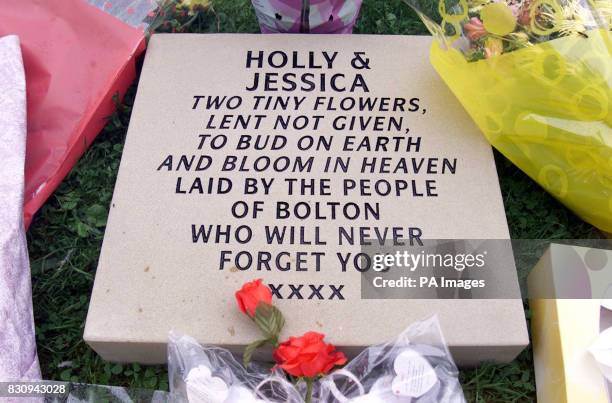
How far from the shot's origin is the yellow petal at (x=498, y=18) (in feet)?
3.86

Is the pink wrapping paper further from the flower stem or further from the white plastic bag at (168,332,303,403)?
the flower stem

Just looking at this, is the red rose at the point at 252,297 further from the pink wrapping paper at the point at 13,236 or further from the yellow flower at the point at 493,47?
the yellow flower at the point at 493,47

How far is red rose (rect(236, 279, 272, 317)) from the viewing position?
40.6 inches

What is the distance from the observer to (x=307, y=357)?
963 mm

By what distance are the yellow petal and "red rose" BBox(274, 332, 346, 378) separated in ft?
2.23

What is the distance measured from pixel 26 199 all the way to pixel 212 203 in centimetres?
41

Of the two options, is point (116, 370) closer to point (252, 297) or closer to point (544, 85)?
point (252, 297)

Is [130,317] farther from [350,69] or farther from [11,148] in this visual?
[350,69]

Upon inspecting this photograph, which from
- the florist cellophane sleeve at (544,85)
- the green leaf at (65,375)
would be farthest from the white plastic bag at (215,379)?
the florist cellophane sleeve at (544,85)

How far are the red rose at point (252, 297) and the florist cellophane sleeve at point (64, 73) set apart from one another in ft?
1.75

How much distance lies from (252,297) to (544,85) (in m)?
0.66

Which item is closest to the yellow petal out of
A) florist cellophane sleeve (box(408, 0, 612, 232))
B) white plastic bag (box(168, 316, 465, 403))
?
florist cellophane sleeve (box(408, 0, 612, 232))

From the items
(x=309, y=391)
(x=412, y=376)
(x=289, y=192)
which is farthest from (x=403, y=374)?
(x=289, y=192)

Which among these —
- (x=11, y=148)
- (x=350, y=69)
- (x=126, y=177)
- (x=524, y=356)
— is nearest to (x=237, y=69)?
(x=350, y=69)
